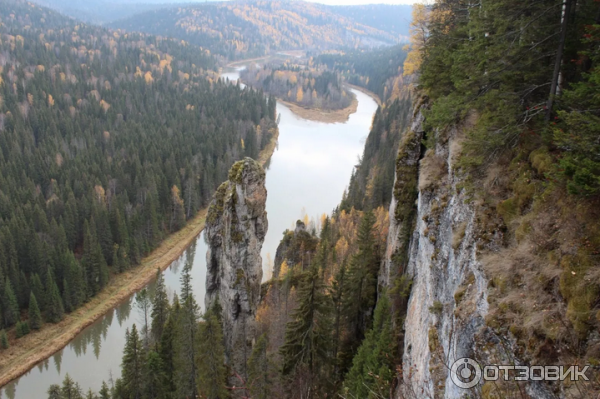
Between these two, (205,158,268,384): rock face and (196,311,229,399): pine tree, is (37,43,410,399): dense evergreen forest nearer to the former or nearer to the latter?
(196,311,229,399): pine tree

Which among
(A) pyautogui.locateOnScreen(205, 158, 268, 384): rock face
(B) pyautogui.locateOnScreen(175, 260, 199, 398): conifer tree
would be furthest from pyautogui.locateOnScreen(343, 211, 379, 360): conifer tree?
(B) pyautogui.locateOnScreen(175, 260, 199, 398): conifer tree

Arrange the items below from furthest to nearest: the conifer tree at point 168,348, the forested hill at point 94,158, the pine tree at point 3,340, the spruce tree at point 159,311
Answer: the forested hill at point 94,158 → the pine tree at point 3,340 → the spruce tree at point 159,311 → the conifer tree at point 168,348

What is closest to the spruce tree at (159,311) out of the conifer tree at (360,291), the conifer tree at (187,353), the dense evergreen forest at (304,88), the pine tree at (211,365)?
the conifer tree at (187,353)

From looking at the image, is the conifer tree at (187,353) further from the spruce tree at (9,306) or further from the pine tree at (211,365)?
the spruce tree at (9,306)

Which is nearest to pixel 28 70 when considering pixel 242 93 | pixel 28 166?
pixel 242 93

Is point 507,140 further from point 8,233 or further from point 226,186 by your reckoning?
point 8,233

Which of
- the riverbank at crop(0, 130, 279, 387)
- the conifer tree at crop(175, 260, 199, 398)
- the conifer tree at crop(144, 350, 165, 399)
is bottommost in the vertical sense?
the riverbank at crop(0, 130, 279, 387)
